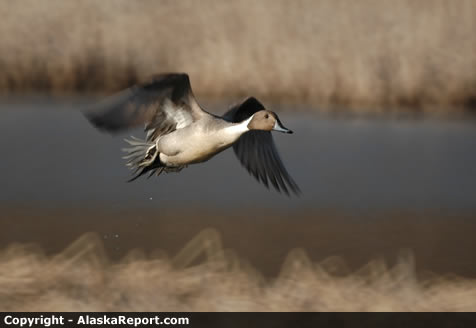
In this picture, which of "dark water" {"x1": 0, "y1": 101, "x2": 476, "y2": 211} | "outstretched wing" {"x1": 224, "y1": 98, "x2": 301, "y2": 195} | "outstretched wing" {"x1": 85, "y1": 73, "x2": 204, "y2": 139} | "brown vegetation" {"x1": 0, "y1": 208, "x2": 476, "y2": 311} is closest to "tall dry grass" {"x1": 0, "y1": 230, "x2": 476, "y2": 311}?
"brown vegetation" {"x1": 0, "y1": 208, "x2": 476, "y2": 311}

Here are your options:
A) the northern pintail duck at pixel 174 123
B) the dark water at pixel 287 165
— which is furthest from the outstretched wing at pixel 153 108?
the dark water at pixel 287 165

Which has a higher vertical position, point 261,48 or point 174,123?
point 261,48

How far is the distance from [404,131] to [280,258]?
83.3 inches

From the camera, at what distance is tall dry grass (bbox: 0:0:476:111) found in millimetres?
7949

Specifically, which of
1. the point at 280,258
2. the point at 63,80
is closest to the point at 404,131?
the point at 280,258

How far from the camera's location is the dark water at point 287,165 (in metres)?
7.84

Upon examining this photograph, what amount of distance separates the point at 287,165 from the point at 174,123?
332cm

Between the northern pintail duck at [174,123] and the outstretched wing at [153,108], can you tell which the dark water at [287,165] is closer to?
the northern pintail duck at [174,123]

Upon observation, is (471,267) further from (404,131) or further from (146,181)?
(146,181)

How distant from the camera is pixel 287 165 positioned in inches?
317

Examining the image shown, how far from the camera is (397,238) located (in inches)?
300
